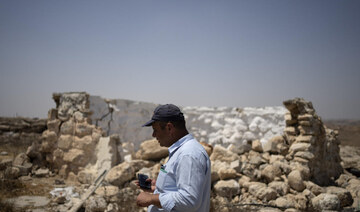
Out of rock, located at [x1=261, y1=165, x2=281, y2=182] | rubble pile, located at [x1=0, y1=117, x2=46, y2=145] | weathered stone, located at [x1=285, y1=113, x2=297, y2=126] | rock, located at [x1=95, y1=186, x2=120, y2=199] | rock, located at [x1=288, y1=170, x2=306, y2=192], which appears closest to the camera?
rock, located at [x1=95, y1=186, x2=120, y2=199]

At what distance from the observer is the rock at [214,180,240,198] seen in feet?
16.9

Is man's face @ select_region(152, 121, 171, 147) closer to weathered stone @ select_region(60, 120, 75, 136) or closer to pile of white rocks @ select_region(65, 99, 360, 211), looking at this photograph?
pile of white rocks @ select_region(65, 99, 360, 211)

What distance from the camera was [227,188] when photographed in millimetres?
5164

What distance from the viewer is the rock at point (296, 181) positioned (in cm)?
525

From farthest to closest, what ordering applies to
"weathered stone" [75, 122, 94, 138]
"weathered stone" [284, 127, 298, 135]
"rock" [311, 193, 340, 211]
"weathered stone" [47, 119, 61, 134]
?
"weathered stone" [284, 127, 298, 135] → "weathered stone" [47, 119, 61, 134] → "weathered stone" [75, 122, 94, 138] → "rock" [311, 193, 340, 211]

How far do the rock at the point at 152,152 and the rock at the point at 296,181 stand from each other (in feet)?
9.70

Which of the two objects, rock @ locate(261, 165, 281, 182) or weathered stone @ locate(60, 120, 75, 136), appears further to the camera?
weathered stone @ locate(60, 120, 75, 136)

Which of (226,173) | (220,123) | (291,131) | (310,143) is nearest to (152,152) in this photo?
(226,173)

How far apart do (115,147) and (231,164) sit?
2963 mm

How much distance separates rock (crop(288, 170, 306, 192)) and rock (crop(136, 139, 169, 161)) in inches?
116

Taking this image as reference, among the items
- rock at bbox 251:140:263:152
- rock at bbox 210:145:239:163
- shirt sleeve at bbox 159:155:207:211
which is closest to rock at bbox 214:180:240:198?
rock at bbox 210:145:239:163

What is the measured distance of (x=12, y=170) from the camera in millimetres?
5902

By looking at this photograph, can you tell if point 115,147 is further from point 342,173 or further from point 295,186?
point 342,173

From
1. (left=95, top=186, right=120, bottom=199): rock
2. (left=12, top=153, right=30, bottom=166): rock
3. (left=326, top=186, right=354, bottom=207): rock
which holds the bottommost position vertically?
(left=326, top=186, right=354, bottom=207): rock
